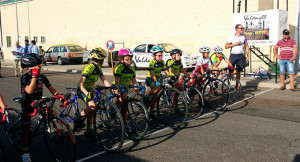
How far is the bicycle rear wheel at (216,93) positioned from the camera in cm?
771

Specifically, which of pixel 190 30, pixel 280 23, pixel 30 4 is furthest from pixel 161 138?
pixel 30 4

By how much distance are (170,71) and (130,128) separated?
240cm

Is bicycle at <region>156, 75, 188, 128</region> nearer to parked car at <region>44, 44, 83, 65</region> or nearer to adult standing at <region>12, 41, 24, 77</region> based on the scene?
adult standing at <region>12, 41, 24, 77</region>

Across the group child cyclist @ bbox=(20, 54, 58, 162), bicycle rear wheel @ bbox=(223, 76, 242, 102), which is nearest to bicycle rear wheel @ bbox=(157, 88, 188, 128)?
bicycle rear wheel @ bbox=(223, 76, 242, 102)

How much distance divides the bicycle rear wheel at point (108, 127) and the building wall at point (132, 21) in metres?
14.1

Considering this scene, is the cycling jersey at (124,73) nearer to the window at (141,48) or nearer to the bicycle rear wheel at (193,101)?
the bicycle rear wheel at (193,101)

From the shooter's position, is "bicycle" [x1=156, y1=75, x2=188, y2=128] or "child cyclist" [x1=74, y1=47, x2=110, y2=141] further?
"bicycle" [x1=156, y1=75, x2=188, y2=128]

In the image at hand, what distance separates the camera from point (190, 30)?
20.2 metres

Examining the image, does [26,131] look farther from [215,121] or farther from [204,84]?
[204,84]

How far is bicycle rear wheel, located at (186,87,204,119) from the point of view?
22.8ft

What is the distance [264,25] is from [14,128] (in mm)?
10663

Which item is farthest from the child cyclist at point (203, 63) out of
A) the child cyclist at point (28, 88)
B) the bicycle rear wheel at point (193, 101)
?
the child cyclist at point (28, 88)

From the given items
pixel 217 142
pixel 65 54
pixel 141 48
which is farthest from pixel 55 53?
pixel 217 142

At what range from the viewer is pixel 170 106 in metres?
6.46
